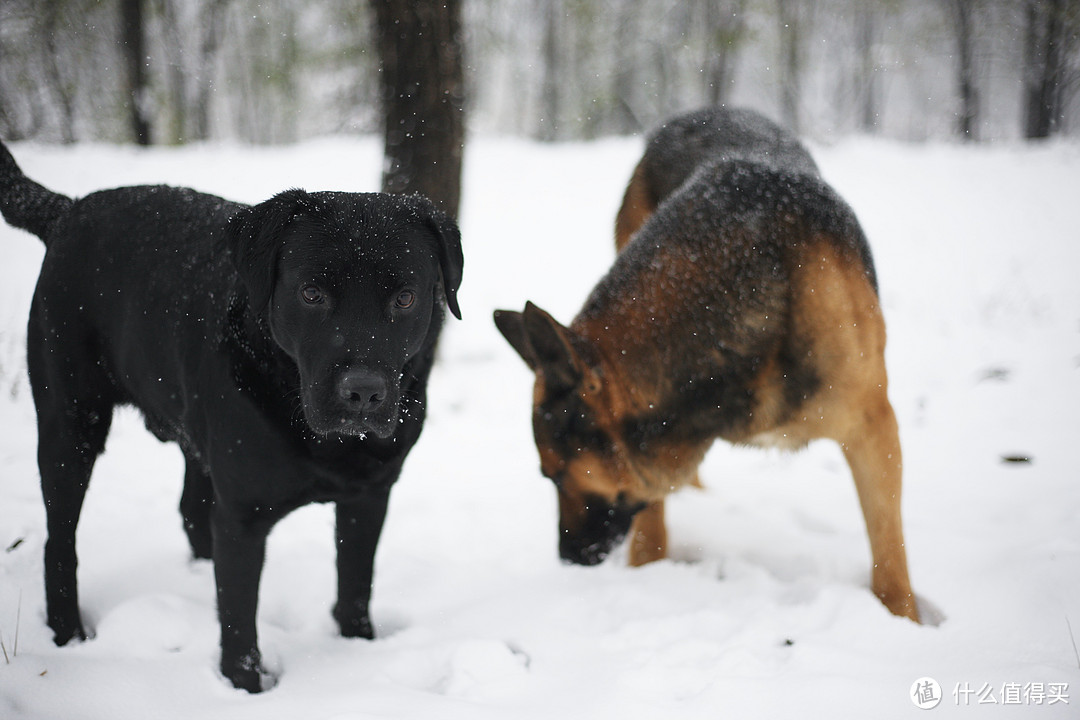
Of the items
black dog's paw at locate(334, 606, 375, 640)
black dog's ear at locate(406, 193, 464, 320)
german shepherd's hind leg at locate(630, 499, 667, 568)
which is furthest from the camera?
german shepherd's hind leg at locate(630, 499, 667, 568)

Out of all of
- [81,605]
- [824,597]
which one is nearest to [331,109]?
[81,605]

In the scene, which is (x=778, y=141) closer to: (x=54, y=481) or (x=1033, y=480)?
(x=1033, y=480)

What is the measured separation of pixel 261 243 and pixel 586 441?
1.35 meters

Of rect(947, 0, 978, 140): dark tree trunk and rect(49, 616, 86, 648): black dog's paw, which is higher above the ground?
rect(947, 0, 978, 140): dark tree trunk

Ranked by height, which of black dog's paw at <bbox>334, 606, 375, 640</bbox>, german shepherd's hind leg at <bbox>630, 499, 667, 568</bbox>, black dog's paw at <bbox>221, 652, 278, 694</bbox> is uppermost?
black dog's paw at <bbox>221, 652, 278, 694</bbox>

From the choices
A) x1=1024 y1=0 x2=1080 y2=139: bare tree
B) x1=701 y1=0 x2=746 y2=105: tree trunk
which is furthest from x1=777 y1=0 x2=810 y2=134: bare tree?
x1=1024 y1=0 x2=1080 y2=139: bare tree

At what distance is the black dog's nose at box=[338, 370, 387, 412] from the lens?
154cm

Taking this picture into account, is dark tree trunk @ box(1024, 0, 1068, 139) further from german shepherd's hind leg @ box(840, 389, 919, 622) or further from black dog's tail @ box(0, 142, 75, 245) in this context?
black dog's tail @ box(0, 142, 75, 245)

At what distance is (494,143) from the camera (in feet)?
39.0

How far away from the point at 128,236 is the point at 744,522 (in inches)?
117

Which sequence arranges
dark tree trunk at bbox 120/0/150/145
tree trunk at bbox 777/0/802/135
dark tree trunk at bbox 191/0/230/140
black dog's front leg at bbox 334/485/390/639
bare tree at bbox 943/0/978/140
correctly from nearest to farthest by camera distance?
black dog's front leg at bbox 334/485/390/639
dark tree trunk at bbox 120/0/150/145
dark tree trunk at bbox 191/0/230/140
bare tree at bbox 943/0/978/140
tree trunk at bbox 777/0/802/135

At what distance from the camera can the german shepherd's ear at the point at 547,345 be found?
224 centimetres

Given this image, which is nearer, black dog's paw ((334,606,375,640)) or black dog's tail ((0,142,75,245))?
black dog's tail ((0,142,75,245))

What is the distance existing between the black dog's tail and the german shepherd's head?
5.10 ft
